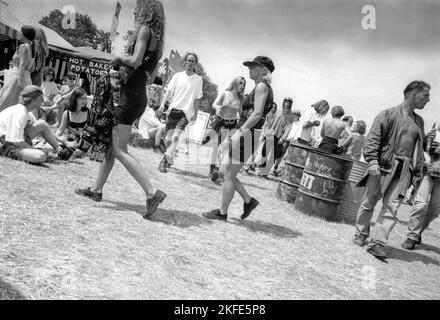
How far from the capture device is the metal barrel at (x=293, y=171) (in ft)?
21.9

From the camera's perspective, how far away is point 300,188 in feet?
20.9

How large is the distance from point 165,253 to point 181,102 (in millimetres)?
4239

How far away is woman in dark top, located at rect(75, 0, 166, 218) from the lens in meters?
3.63

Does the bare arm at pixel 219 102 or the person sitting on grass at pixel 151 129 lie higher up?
the bare arm at pixel 219 102

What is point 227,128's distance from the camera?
288 inches

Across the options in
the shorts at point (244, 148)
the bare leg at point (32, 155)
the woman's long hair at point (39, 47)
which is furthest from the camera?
the woman's long hair at point (39, 47)

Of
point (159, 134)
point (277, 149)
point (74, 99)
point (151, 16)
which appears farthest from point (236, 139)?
point (277, 149)

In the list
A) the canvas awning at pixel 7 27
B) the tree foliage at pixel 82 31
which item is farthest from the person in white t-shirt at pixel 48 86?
the tree foliage at pixel 82 31

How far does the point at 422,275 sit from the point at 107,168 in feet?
11.9

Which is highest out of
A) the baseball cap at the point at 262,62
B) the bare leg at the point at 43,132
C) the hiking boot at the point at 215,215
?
the baseball cap at the point at 262,62

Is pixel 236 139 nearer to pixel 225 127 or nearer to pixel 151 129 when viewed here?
pixel 225 127

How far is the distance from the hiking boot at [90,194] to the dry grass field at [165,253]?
0.07 m

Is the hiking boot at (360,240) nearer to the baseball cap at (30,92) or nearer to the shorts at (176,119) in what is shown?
the shorts at (176,119)
